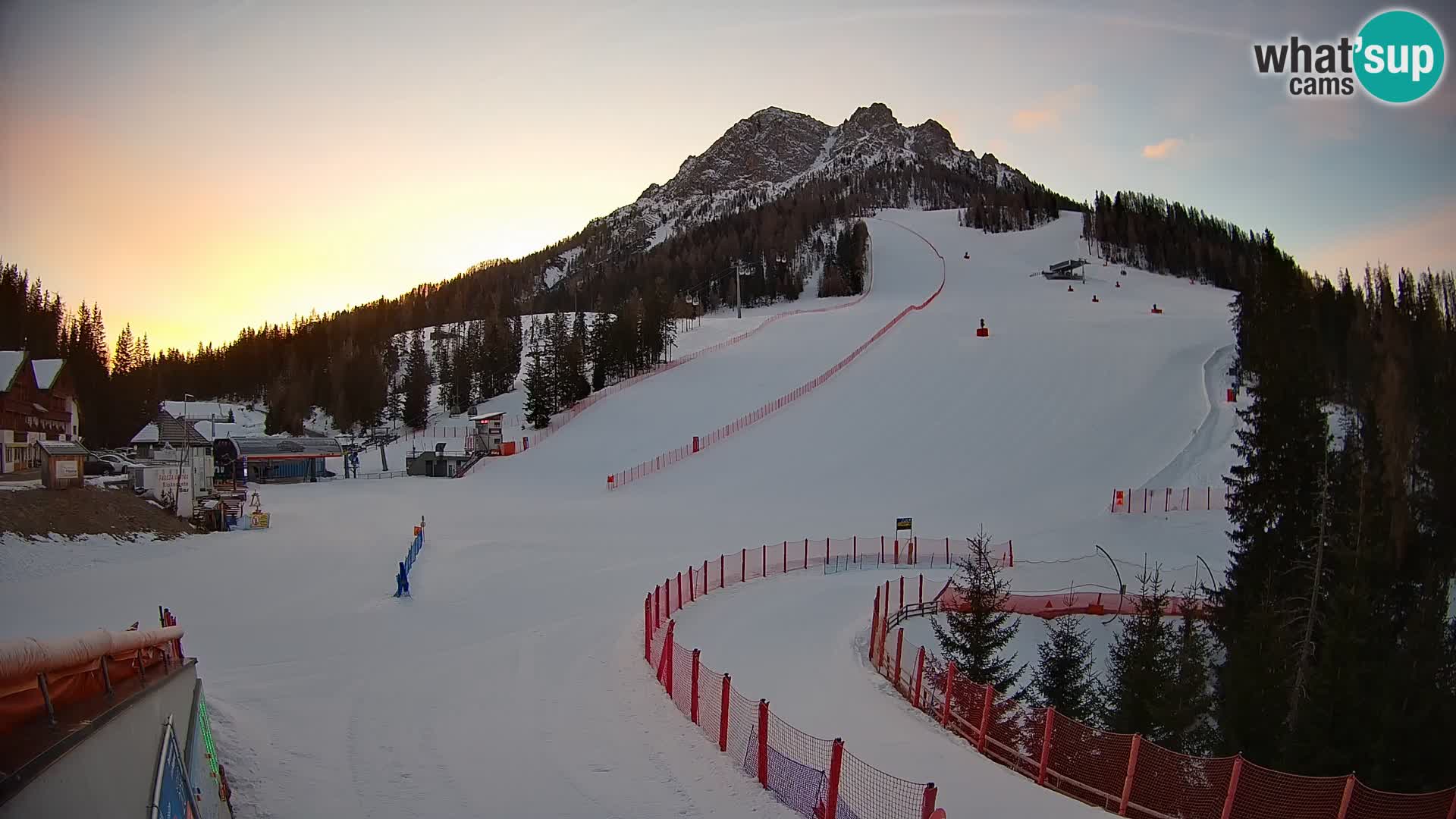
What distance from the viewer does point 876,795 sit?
9000mm

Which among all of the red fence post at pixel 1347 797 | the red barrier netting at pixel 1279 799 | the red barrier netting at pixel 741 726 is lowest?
the red barrier netting at pixel 741 726

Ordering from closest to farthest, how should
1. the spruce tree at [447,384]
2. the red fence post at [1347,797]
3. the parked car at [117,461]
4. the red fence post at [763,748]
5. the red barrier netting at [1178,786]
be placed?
1. the red fence post at [1347,797]
2. the red barrier netting at [1178,786]
3. the red fence post at [763,748]
4. the parked car at [117,461]
5. the spruce tree at [447,384]

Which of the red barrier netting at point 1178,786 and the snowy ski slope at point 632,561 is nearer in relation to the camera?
the red barrier netting at point 1178,786

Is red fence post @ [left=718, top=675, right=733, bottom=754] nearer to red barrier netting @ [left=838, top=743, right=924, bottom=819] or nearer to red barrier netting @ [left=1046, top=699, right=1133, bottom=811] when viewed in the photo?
red barrier netting @ [left=838, top=743, right=924, bottom=819]

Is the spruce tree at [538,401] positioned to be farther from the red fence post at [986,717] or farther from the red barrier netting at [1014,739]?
the red fence post at [986,717]

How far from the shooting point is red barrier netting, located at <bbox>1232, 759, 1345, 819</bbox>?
8.30 m

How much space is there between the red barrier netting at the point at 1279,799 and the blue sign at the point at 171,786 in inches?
359

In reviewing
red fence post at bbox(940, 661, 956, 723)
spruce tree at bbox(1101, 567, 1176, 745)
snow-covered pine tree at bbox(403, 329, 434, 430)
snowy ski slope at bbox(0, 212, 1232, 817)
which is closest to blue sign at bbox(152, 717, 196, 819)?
snowy ski slope at bbox(0, 212, 1232, 817)

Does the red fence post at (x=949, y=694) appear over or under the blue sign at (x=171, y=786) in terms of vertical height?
under

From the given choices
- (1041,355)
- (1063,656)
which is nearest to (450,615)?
(1063,656)

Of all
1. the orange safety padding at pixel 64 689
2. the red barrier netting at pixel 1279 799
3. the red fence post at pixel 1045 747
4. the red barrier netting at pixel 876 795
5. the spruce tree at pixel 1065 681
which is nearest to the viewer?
the orange safety padding at pixel 64 689

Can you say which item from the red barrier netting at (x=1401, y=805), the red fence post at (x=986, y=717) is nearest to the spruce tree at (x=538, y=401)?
the red fence post at (x=986, y=717)

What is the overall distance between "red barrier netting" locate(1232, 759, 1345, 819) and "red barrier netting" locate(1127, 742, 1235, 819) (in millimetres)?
174

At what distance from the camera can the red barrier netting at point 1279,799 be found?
8.30 metres
